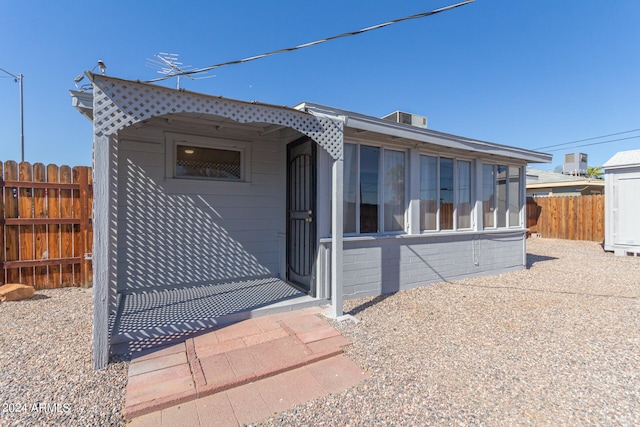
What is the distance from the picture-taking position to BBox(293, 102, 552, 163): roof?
3779 millimetres

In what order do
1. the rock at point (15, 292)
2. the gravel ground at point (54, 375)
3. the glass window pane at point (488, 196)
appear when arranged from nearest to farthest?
the gravel ground at point (54, 375) → the rock at point (15, 292) → the glass window pane at point (488, 196)

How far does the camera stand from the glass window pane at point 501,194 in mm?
6344

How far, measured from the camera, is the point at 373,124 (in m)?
4.14

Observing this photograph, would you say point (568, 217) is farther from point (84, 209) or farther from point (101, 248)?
point (84, 209)

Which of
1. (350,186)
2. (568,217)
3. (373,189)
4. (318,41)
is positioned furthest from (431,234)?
(568,217)

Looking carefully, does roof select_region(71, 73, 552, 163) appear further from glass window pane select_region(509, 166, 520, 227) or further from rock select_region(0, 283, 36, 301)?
rock select_region(0, 283, 36, 301)

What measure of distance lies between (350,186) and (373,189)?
445 mm

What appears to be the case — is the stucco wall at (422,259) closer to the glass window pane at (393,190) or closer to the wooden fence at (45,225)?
the glass window pane at (393,190)

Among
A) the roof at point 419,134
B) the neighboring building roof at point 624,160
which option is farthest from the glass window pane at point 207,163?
the neighboring building roof at point 624,160

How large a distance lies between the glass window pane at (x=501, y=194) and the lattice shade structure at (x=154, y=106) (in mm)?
5030

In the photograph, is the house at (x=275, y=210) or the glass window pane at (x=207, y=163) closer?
the house at (x=275, y=210)

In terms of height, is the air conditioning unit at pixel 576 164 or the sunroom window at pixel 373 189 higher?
Result: the air conditioning unit at pixel 576 164

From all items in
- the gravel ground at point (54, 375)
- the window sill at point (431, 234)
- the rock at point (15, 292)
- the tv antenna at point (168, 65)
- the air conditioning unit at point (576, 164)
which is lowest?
the gravel ground at point (54, 375)

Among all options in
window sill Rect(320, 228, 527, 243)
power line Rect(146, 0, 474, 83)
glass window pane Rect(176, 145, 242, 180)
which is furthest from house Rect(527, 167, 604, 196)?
glass window pane Rect(176, 145, 242, 180)
